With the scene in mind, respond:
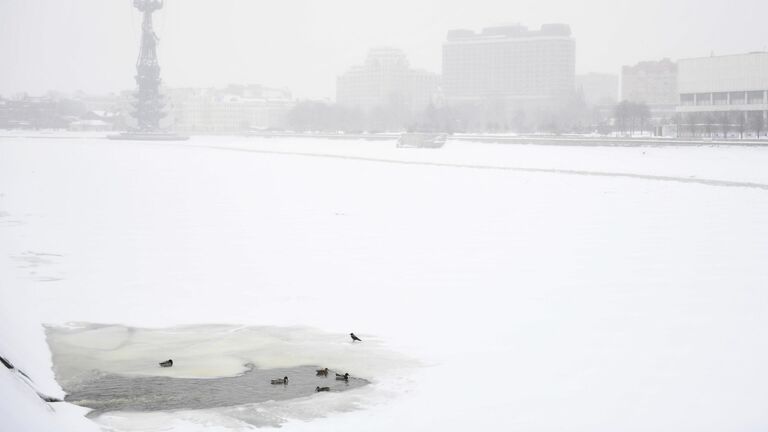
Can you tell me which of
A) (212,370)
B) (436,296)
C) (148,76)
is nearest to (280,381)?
(212,370)

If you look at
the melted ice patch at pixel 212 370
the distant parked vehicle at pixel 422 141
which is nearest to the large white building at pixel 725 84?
the distant parked vehicle at pixel 422 141

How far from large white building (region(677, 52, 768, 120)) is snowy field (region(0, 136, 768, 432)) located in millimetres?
82905

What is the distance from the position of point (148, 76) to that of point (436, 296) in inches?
4973

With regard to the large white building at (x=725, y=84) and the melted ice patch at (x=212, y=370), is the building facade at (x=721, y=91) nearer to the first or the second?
the large white building at (x=725, y=84)

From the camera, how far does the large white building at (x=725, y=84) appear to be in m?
110

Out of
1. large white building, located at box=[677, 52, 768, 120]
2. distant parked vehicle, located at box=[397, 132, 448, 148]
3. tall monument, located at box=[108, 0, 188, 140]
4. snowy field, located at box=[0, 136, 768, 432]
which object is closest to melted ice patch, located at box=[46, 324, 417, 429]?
snowy field, located at box=[0, 136, 768, 432]

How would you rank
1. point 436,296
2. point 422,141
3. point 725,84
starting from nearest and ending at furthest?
point 436,296, point 422,141, point 725,84

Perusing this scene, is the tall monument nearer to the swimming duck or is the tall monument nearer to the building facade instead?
the building facade

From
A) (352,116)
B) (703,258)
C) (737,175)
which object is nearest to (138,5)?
(352,116)

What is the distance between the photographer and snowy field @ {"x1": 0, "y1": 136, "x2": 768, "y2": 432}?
31.9ft

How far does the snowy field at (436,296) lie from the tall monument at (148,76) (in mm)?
103150

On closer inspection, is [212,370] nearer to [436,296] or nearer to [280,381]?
[280,381]

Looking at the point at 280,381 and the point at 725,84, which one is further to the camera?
the point at 725,84

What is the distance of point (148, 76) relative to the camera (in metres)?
135
